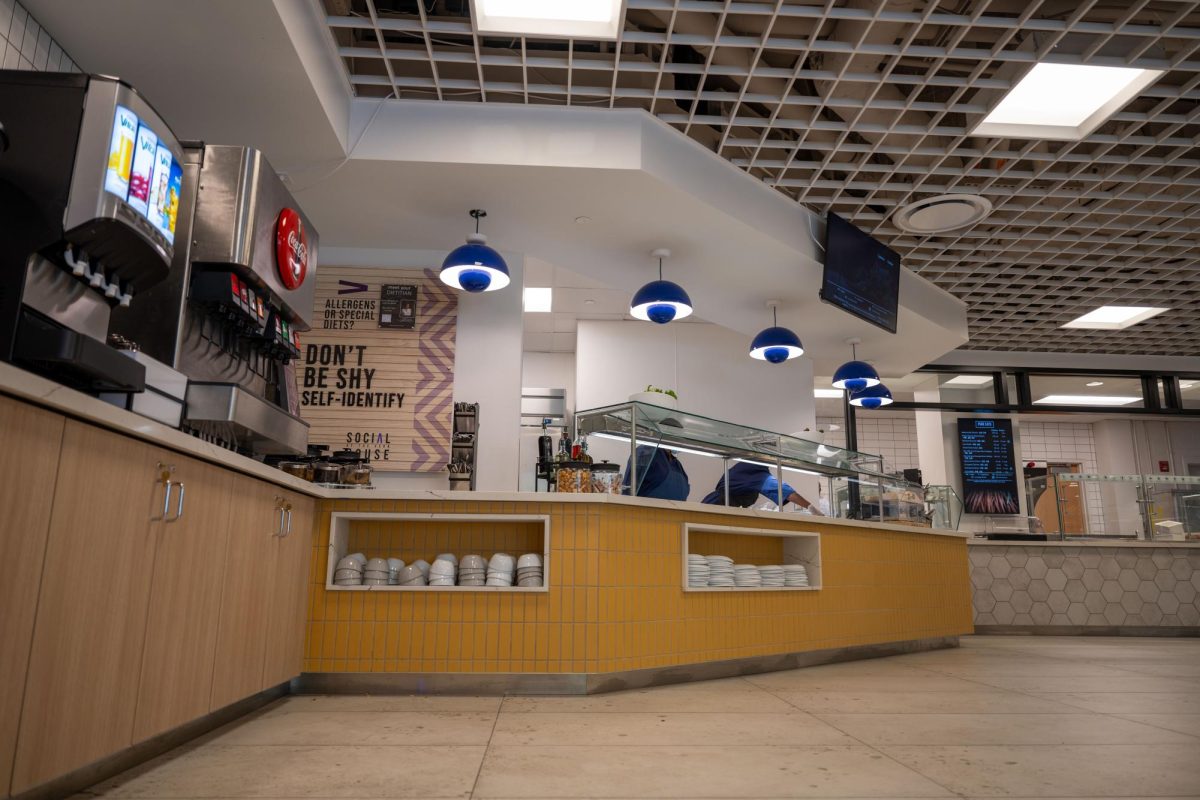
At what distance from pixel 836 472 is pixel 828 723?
8.14ft

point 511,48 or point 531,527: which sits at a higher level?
point 511,48

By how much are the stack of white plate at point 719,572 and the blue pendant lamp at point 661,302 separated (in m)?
2.11

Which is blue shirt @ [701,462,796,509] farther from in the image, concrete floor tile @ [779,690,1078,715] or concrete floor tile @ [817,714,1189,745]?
concrete floor tile @ [817,714,1189,745]

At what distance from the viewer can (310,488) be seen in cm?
323

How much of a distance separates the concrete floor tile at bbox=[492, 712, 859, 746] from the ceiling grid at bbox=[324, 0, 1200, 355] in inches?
137

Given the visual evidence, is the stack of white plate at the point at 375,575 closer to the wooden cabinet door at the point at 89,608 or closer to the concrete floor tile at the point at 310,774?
the concrete floor tile at the point at 310,774

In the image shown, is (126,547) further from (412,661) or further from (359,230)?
(359,230)

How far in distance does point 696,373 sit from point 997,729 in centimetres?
626

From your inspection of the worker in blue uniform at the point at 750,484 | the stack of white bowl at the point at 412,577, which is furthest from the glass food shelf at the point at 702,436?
the stack of white bowl at the point at 412,577

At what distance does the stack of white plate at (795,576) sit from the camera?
4.48 metres

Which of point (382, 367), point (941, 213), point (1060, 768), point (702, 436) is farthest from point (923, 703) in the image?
point (382, 367)

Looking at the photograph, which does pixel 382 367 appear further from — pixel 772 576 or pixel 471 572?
pixel 772 576

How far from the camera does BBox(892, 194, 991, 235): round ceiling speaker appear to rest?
237 inches

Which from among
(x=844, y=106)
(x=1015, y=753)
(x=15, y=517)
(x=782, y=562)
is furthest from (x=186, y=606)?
(x=844, y=106)
